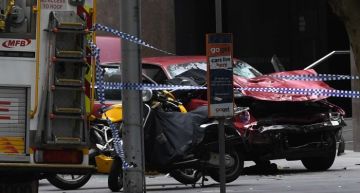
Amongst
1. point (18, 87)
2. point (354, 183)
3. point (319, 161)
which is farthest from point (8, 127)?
point (319, 161)

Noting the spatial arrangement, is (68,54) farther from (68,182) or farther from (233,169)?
(233,169)

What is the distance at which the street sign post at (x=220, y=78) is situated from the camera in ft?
31.7

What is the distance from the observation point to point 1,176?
8.10 meters

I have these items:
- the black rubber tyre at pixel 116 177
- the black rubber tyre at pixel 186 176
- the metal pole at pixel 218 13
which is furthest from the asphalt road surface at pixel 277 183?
the metal pole at pixel 218 13

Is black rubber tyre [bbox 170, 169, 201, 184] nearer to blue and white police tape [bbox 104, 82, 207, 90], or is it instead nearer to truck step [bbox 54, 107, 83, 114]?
blue and white police tape [bbox 104, 82, 207, 90]

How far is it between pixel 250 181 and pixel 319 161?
6.93ft

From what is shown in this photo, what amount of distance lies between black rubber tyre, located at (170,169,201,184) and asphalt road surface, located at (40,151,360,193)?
0.11 metres

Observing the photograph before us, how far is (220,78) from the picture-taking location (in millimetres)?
9664

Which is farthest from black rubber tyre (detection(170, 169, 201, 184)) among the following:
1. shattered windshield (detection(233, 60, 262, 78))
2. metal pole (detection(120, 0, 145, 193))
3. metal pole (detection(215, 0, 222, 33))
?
metal pole (detection(215, 0, 222, 33))

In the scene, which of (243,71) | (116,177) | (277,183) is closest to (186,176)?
(116,177)

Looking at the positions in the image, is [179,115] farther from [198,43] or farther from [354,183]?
[198,43]

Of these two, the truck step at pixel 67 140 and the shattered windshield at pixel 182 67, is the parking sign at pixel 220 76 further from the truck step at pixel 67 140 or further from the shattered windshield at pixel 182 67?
the shattered windshield at pixel 182 67

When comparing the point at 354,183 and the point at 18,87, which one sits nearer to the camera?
the point at 18,87

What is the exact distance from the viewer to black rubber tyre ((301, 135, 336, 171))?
606 inches
